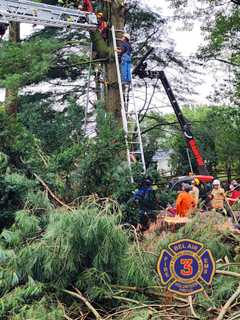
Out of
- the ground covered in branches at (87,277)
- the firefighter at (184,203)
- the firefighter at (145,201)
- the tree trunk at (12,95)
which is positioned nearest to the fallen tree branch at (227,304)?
the ground covered in branches at (87,277)

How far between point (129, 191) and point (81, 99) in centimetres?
994

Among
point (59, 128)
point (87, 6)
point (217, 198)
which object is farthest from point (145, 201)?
point (87, 6)

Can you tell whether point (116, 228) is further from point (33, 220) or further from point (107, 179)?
point (107, 179)

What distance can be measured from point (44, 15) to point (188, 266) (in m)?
7.53

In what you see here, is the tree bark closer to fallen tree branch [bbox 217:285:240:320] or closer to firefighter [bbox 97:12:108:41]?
firefighter [bbox 97:12:108:41]

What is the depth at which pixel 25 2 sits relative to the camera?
9.64 m

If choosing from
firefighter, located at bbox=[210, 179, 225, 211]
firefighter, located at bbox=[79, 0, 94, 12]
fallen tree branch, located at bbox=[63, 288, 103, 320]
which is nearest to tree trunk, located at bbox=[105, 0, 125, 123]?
firefighter, located at bbox=[79, 0, 94, 12]

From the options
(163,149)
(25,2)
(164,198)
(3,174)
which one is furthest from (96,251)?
(163,149)

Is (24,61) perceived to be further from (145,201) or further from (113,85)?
(145,201)

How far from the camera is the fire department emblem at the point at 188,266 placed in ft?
12.1

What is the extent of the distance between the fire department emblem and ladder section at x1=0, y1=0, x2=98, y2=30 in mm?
6819

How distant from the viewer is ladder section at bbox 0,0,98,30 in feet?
31.0

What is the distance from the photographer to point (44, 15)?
10078 mm

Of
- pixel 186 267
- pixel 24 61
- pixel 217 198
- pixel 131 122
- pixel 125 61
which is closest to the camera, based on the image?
pixel 186 267
